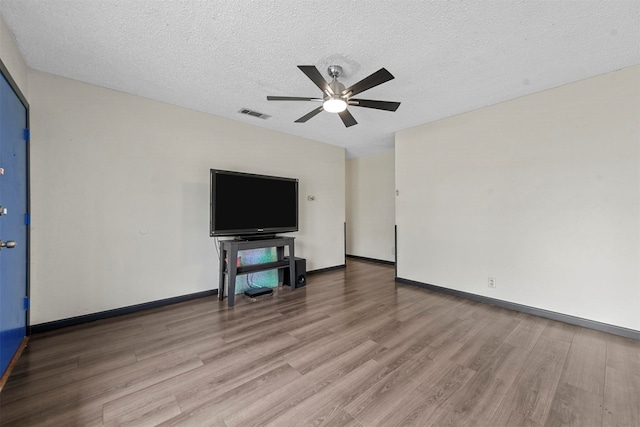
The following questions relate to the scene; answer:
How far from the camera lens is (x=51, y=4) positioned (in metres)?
1.74

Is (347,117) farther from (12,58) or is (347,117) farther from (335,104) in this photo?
(12,58)

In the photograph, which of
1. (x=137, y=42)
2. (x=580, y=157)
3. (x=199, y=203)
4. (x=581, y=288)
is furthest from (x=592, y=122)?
(x=199, y=203)

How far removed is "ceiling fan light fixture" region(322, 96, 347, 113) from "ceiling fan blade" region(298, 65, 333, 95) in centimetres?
6

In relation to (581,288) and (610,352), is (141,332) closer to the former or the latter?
(610,352)

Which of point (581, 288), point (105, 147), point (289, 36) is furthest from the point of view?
point (105, 147)

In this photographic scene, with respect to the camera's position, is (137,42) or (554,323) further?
(554,323)

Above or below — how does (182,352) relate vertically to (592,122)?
below

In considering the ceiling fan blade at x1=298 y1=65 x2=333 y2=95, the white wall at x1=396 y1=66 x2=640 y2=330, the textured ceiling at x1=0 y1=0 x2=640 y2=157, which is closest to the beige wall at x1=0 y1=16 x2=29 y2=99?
the textured ceiling at x1=0 y1=0 x2=640 y2=157

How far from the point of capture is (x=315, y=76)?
207 cm

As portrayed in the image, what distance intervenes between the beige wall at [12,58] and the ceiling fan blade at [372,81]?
2.66 m

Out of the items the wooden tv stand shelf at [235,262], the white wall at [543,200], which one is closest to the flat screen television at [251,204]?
the wooden tv stand shelf at [235,262]

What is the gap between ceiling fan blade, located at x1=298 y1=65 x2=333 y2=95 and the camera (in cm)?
196

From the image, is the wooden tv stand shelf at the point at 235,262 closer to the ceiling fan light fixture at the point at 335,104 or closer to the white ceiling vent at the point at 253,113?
the white ceiling vent at the point at 253,113

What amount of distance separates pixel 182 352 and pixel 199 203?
1998mm
